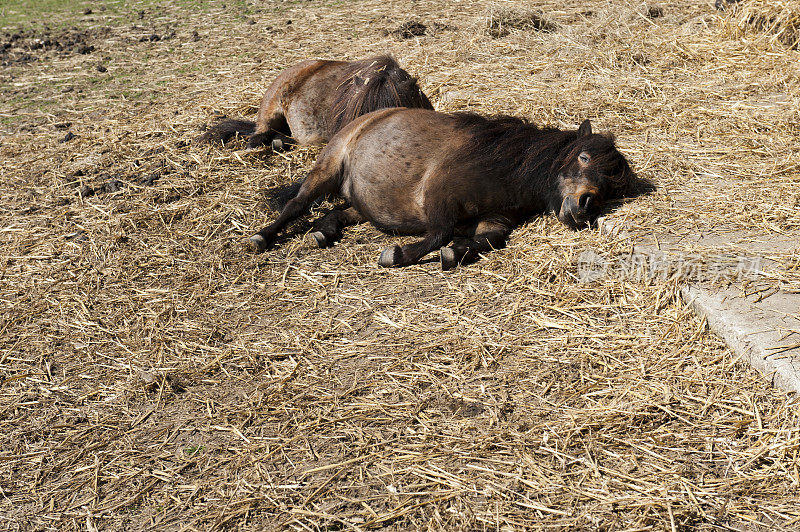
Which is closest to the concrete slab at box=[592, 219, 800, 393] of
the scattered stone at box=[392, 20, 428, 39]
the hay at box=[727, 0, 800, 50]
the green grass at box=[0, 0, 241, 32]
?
the hay at box=[727, 0, 800, 50]

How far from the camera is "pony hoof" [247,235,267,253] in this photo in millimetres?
4613

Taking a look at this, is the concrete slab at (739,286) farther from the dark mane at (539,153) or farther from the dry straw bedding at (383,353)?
the dark mane at (539,153)

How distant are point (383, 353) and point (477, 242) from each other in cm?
110

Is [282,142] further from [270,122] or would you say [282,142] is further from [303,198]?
[303,198]

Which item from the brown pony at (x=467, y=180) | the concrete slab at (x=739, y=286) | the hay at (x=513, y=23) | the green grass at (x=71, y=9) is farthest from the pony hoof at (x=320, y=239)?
the green grass at (x=71, y=9)

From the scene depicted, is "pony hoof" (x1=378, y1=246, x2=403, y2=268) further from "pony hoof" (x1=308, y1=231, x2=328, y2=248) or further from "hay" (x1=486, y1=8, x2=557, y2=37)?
"hay" (x1=486, y1=8, x2=557, y2=37)

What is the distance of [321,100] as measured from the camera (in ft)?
19.5

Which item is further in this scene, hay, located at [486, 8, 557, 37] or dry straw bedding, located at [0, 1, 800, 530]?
hay, located at [486, 8, 557, 37]

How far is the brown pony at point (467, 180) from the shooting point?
4293 millimetres

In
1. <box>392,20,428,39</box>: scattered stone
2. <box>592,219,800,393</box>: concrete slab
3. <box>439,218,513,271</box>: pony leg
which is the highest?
<box>392,20,428,39</box>: scattered stone

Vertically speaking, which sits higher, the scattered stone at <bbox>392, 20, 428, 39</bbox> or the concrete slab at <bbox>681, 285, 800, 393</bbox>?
the scattered stone at <bbox>392, 20, 428, 39</bbox>

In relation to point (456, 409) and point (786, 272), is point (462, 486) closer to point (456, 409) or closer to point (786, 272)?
point (456, 409)

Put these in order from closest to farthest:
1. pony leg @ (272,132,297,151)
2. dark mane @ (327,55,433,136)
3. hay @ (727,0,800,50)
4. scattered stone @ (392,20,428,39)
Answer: dark mane @ (327,55,433,136), pony leg @ (272,132,297,151), hay @ (727,0,800,50), scattered stone @ (392,20,428,39)

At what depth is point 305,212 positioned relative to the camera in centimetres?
494
